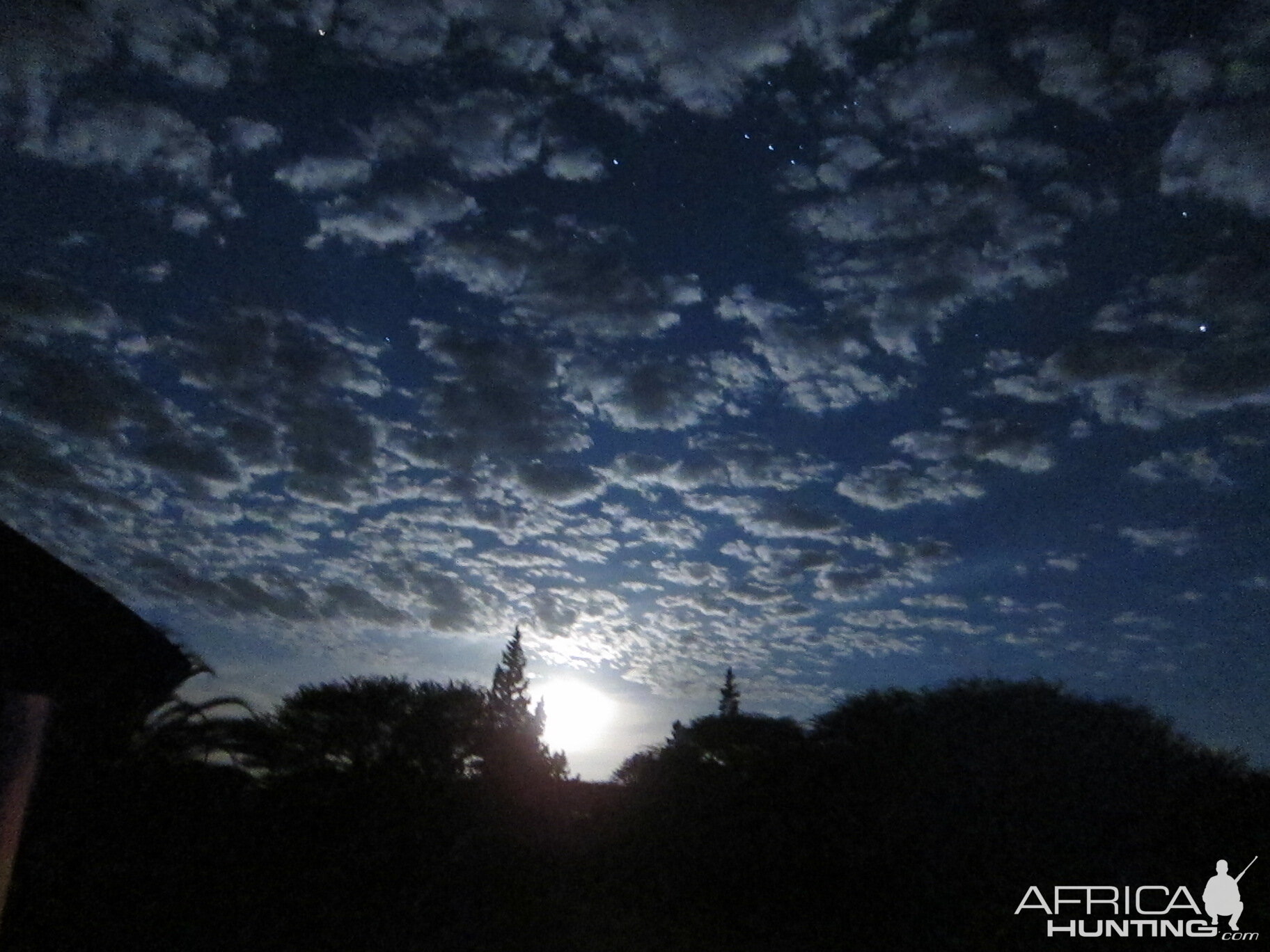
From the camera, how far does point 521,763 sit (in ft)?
58.1

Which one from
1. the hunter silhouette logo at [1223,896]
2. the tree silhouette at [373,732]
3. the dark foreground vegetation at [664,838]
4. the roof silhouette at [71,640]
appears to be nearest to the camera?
the hunter silhouette logo at [1223,896]

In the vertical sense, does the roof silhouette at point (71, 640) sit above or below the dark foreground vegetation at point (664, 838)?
above

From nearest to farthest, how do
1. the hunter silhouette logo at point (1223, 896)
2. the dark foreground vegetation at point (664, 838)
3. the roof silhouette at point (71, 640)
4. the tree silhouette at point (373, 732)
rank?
the hunter silhouette logo at point (1223, 896), the dark foreground vegetation at point (664, 838), the roof silhouette at point (71, 640), the tree silhouette at point (373, 732)

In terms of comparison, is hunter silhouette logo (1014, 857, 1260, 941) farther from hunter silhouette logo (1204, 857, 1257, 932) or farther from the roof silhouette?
the roof silhouette

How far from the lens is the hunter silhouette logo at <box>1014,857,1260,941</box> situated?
9.12m

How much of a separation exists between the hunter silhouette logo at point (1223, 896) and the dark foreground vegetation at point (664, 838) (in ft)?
0.48

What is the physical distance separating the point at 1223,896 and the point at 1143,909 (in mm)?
933

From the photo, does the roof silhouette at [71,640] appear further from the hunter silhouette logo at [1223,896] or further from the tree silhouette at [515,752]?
the hunter silhouette logo at [1223,896]

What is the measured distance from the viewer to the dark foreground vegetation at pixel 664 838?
1064 cm

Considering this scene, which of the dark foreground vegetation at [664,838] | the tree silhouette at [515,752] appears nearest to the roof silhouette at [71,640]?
the dark foreground vegetation at [664,838]

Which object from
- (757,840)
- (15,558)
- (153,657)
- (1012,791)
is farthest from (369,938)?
(1012,791)

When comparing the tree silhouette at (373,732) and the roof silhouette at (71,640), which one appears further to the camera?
the tree silhouette at (373,732)

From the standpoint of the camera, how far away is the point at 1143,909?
9.80m

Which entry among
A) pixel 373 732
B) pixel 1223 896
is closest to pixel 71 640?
pixel 373 732
